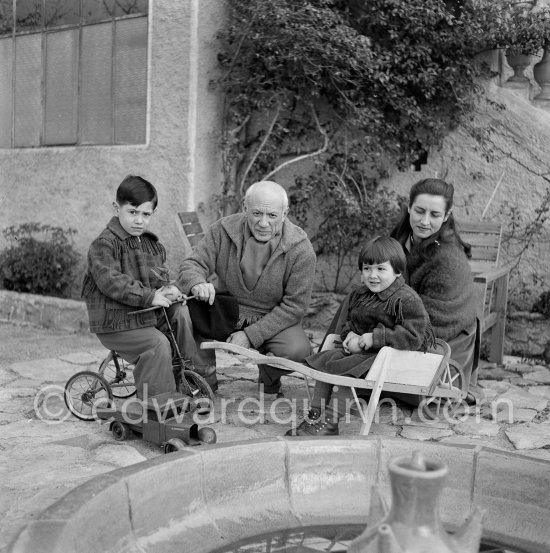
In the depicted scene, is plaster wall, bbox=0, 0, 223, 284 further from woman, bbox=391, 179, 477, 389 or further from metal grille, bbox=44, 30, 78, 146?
woman, bbox=391, 179, 477, 389

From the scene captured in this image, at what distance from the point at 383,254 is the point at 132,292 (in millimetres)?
1329

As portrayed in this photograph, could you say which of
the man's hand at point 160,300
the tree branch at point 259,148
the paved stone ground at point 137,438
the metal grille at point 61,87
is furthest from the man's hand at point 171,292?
the metal grille at point 61,87

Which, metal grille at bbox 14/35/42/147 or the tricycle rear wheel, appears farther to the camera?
metal grille at bbox 14/35/42/147

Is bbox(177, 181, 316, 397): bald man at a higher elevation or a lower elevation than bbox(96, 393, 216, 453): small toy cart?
higher

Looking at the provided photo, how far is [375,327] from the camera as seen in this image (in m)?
4.07

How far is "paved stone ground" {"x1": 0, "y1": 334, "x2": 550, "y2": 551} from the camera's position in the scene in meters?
3.38

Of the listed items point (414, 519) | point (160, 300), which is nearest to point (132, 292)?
point (160, 300)

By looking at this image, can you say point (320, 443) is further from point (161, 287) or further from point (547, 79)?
point (547, 79)

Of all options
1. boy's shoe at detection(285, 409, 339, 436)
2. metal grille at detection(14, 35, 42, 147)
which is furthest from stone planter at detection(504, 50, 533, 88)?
metal grille at detection(14, 35, 42, 147)

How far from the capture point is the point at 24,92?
818 centimetres

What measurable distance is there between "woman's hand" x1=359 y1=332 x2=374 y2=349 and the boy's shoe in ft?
1.34

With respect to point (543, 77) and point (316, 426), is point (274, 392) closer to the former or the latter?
point (316, 426)

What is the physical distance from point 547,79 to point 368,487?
490 centimetres

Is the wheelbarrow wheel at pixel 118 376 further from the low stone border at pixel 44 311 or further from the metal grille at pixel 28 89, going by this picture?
the metal grille at pixel 28 89
